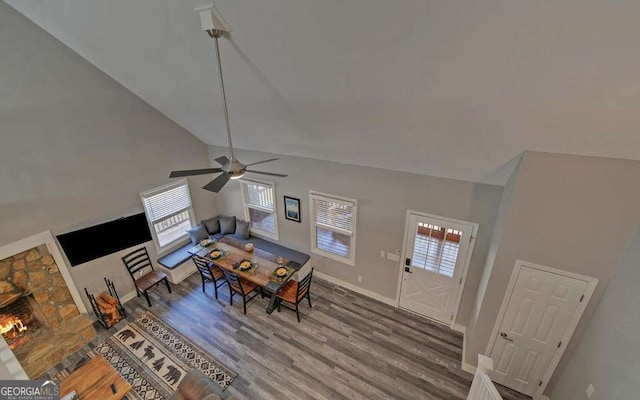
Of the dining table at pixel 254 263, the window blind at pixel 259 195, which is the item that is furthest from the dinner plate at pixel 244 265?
the window blind at pixel 259 195

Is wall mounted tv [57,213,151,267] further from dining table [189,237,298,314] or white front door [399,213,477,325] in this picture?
white front door [399,213,477,325]

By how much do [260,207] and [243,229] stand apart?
2.36 ft

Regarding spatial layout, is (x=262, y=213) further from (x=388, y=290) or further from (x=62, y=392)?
(x=62, y=392)

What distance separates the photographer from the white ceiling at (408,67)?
1784mm

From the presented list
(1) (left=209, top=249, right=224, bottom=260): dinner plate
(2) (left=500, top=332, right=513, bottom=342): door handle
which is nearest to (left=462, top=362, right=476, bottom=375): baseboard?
(2) (left=500, top=332, right=513, bottom=342): door handle

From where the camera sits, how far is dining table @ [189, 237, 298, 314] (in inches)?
197

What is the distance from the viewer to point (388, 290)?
5375 mm

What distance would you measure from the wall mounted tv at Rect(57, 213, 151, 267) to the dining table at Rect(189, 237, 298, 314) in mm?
1085

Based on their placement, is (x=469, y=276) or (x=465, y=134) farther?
(x=469, y=276)

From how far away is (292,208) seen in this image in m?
5.87

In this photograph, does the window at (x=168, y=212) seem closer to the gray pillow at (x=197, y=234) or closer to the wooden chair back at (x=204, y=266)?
the gray pillow at (x=197, y=234)

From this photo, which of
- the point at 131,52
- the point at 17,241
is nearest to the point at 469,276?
the point at 131,52

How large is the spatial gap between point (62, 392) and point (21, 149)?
3.31m

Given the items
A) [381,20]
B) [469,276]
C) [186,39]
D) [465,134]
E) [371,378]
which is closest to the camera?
[381,20]
